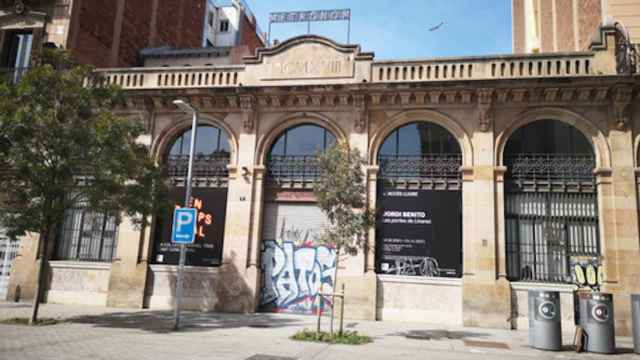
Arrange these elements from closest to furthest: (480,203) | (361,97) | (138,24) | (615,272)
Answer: (615,272) → (480,203) → (361,97) → (138,24)

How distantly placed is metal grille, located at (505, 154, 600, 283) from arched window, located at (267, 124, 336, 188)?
6.64m

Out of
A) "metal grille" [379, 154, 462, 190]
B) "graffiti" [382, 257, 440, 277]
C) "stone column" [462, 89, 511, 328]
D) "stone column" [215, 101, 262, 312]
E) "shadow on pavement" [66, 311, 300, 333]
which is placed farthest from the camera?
"stone column" [215, 101, 262, 312]

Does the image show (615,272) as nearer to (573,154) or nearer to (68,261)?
(573,154)

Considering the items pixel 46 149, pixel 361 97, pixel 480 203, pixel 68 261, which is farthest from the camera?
pixel 68 261

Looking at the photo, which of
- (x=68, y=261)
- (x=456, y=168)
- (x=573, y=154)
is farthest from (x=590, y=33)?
(x=68, y=261)

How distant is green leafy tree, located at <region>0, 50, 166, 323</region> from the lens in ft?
41.5

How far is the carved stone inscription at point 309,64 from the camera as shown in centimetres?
1738

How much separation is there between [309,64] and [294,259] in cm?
719

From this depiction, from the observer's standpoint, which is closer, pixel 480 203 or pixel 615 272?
pixel 615 272

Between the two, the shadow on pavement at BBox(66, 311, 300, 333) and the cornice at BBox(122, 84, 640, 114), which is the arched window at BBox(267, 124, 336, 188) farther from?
the shadow on pavement at BBox(66, 311, 300, 333)

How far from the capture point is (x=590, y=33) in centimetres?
1855

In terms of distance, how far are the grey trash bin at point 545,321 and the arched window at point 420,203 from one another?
4054mm

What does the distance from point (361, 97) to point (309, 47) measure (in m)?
2.98

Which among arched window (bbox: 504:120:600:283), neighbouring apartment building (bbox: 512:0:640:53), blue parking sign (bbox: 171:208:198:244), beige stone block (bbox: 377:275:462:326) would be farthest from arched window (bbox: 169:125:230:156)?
neighbouring apartment building (bbox: 512:0:640:53)
